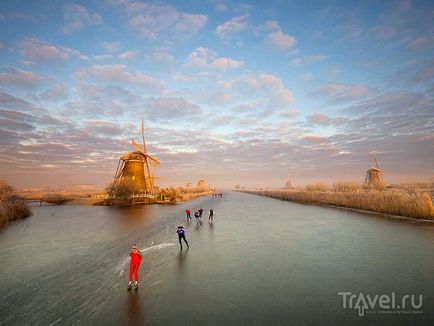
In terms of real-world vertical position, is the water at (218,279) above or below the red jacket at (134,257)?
below

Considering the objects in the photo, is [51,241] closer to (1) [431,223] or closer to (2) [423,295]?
(2) [423,295]

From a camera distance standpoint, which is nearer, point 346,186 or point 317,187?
point 346,186

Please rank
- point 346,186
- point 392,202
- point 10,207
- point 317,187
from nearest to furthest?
point 392,202, point 10,207, point 346,186, point 317,187

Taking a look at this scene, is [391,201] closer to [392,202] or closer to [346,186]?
[392,202]

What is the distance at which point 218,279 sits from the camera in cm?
1006

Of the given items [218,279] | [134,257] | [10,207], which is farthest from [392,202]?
[10,207]

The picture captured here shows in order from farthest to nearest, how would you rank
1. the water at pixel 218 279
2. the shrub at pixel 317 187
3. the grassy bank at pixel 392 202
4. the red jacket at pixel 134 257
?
the shrub at pixel 317 187 → the grassy bank at pixel 392 202 → the red jacket at pixel 134 257 → the water at pixel 218 279

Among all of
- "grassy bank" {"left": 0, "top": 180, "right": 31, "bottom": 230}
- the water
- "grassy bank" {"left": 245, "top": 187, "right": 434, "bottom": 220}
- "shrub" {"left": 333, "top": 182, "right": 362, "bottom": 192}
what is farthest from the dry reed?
"grassy bank" {"left": 0, "top": 180, "right": 31, "bottom": 230}

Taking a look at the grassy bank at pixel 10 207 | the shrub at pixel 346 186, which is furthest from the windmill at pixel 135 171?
the shrub at pixel 346 186

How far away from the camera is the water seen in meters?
7.14

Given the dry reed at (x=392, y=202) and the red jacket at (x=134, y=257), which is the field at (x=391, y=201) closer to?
the dry reed at (x=392, y=202)

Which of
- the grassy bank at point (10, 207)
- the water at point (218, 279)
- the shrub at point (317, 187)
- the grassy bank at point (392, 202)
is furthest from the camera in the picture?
the shrub at point (317, 187)

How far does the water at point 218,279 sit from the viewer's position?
714 cm

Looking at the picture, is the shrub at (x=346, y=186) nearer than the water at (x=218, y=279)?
No
